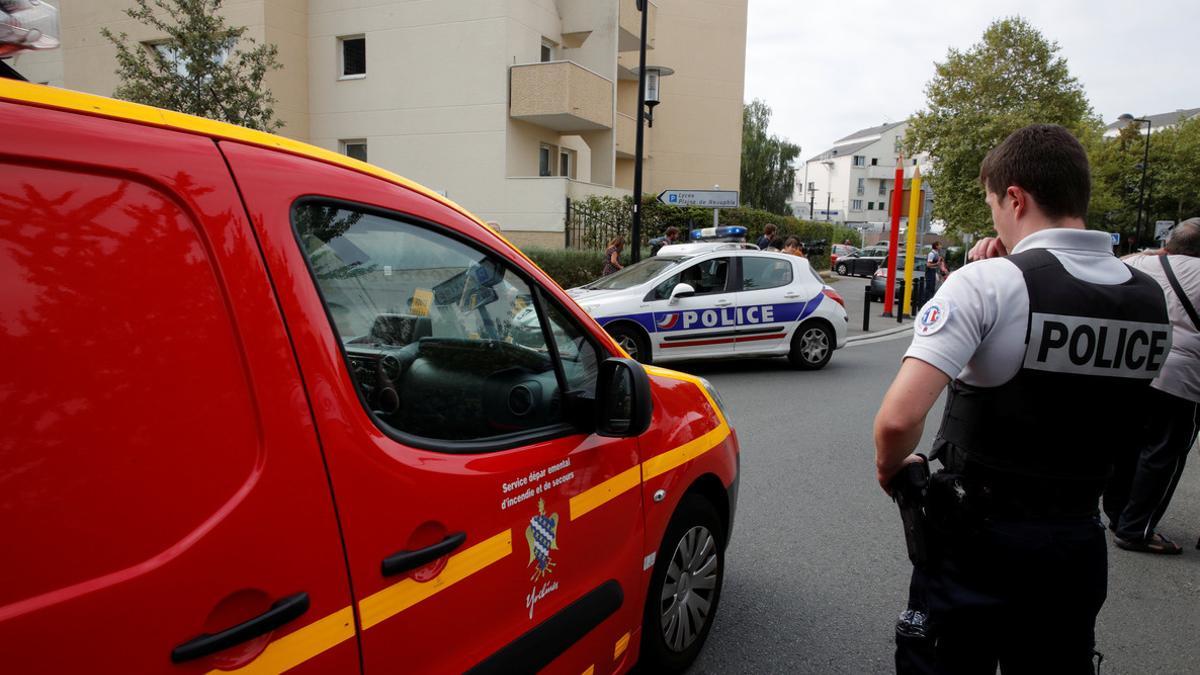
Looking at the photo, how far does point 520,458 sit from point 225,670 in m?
0.88

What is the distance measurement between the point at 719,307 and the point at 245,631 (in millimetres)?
8653

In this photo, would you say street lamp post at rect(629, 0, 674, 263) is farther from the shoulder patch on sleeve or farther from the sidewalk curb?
the shoulder patch on sleeve

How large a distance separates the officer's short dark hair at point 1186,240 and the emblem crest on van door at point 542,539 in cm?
406

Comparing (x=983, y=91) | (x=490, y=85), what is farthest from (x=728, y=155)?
(x=983, y=91)

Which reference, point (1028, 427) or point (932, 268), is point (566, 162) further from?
point (1028, 427)

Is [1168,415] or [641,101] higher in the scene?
[641,101]

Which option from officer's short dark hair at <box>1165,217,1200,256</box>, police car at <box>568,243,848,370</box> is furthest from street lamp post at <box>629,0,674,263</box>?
officer's short dark hair at <box>1165,217,1200,256</box>

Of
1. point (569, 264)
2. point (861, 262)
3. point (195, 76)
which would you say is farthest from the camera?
point (861, 262)

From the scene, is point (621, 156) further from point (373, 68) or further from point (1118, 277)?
point (1118, 277)

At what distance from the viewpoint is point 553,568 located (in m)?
2.12

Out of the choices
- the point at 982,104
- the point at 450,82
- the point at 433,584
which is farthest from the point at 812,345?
the point at 982,104

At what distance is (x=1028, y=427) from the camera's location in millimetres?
1910

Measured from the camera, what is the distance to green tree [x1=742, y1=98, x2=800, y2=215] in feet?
173

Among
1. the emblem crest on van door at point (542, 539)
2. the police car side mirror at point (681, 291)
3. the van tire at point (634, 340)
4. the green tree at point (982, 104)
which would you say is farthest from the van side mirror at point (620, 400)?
the green tree at point (982, 104)
